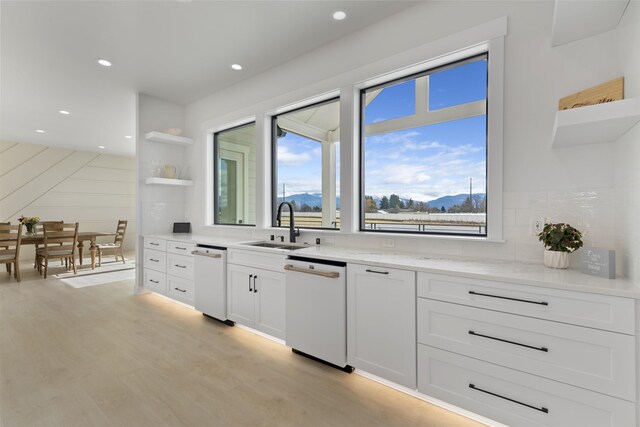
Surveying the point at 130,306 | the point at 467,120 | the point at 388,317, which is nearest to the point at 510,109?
the point at 467,120

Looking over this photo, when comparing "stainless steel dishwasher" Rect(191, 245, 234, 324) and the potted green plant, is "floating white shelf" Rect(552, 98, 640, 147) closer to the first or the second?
the potted green plant

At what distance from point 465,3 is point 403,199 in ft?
5.22

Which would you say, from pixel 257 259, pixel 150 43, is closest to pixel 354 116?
pixel 257 259

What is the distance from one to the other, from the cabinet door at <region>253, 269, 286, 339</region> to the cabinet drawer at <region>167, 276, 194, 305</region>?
1232mm

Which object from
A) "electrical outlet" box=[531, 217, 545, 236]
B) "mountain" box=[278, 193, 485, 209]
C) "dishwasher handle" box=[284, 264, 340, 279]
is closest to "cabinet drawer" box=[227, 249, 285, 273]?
"dishwasher handle" box=[284, 264, 340, 279]

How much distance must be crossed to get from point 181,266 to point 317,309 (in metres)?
2.20

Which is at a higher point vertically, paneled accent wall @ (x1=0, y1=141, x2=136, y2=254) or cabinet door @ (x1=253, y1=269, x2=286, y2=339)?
paneled accent wall @ (x1=0, y1=141, x2=136, y2=254)

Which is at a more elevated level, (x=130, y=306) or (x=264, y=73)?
(x=264, y=73)

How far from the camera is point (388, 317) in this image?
1933 millimetres

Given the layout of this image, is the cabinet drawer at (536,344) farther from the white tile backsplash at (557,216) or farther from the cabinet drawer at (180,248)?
the cabinet drawer at (180,248)

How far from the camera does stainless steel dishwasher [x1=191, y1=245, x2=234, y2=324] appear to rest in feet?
10.2

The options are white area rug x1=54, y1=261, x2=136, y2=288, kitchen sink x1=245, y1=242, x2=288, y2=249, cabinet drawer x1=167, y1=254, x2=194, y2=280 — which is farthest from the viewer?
white area rug x1=54, y1=261, x2=136, y2=288

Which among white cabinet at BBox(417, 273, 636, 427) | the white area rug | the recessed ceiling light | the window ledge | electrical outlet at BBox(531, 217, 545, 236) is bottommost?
the white area rug

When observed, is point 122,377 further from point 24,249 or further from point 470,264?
point 24,249
